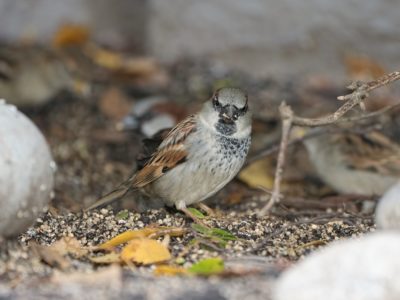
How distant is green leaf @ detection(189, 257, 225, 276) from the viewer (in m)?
2.85

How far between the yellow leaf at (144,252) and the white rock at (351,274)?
Answer: 746 millimetres

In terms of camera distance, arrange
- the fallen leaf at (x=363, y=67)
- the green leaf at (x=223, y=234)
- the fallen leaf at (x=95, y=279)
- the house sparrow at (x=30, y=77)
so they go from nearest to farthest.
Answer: the fallen leaf at (x=95, y=279)
the green leaf at (x=223, y=234)
the house sparrow at (x=30, y=77)
the fallen leaf at (x=363, y=67)

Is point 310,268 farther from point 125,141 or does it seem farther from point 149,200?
point 125,141

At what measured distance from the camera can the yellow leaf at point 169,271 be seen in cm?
291

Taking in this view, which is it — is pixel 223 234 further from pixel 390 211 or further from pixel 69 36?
pixel 69 36

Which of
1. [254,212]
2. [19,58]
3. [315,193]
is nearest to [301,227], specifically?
[254,212]

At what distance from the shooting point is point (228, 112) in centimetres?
403

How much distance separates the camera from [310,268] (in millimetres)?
2410

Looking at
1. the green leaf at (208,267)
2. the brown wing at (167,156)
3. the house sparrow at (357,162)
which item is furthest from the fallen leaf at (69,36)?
the green leaf at (208,267)

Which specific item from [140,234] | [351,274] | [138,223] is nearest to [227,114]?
[138,223]

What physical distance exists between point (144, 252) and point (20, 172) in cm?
53

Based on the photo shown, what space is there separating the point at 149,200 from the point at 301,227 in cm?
95

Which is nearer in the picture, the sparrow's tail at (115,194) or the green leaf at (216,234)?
the green leaf at (216,234)

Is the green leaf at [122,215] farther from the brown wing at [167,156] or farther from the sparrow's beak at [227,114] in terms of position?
the sparrow's beak at [227,114]
